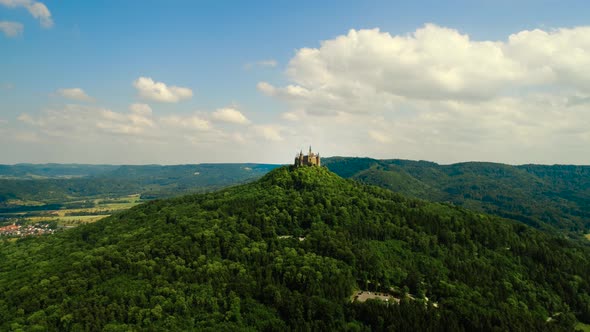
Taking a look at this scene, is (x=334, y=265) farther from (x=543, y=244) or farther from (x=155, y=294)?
(x=543, y=244)

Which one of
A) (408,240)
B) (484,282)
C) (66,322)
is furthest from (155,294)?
(484,282)

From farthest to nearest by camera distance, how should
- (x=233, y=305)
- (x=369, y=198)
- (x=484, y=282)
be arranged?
(x=369, y=198) < (x=484, y=282) < (x=233, y=305)

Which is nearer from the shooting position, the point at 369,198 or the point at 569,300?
the point at 569,300

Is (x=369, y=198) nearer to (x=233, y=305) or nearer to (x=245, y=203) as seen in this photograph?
(x=245, y=203)

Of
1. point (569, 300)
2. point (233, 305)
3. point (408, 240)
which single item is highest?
point (408, 240)

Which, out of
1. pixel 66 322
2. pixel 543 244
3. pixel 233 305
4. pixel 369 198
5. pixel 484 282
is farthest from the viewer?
pixel 369 198

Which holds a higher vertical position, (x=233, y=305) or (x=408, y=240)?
(x=408, y=240)
